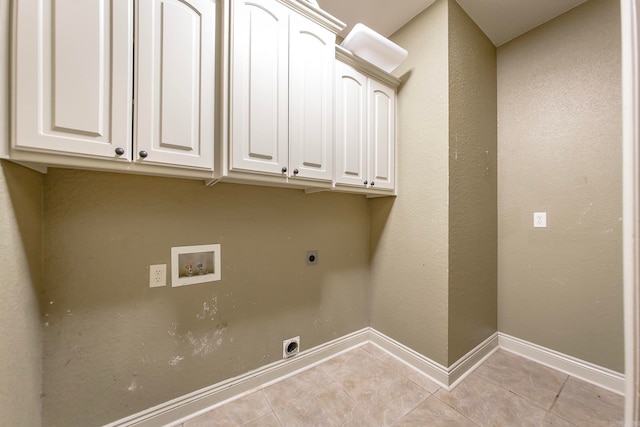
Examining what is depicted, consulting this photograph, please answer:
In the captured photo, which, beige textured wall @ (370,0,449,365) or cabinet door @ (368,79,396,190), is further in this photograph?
cabinet door @ (368,79,396,190)

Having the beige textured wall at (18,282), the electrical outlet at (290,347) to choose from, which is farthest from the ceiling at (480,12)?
the electrical outlet at (290,347)

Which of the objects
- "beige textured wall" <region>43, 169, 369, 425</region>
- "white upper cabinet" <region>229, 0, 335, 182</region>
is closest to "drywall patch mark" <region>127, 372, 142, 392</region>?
"beige textured wall" <region>43, 169, 369, 425</region>

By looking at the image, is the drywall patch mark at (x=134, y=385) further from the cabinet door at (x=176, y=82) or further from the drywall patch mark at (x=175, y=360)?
the cabinet door at (x=176, y=82)

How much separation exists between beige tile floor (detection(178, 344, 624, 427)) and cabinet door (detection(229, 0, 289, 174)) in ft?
4.50

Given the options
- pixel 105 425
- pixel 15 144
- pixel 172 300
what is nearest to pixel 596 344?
pixel 172 300

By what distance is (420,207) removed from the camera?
5.49 feet

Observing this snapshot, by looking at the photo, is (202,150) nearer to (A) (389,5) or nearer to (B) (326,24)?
(B) (326,24)

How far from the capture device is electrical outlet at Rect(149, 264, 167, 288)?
1187 millimetres

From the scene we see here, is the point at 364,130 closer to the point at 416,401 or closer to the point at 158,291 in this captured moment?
the point at 158,291

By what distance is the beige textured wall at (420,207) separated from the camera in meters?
1.55

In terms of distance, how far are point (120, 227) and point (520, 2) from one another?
2.85 m

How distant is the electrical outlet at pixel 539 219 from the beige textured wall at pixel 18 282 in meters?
2.91

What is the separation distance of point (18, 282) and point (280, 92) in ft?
4.29

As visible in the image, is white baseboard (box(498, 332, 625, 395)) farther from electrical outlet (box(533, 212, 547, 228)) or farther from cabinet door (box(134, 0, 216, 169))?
cabinet door (box(134, 0, 216, 169))
